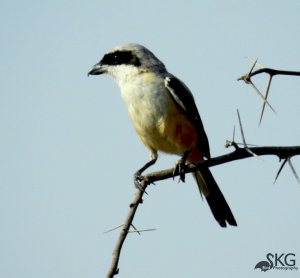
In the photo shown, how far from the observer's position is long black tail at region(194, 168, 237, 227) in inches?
201

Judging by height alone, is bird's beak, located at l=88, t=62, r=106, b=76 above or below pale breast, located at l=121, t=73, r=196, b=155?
above

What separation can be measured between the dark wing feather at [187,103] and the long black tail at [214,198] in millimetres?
250

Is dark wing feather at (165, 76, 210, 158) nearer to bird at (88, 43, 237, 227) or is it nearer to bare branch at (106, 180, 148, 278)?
bird at (88, 43, 237, 227)

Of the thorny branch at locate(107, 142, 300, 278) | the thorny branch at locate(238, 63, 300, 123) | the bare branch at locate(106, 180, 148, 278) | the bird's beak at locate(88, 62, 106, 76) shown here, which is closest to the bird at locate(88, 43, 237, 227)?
the bird's beak at locate(88, 62, 106, 76)

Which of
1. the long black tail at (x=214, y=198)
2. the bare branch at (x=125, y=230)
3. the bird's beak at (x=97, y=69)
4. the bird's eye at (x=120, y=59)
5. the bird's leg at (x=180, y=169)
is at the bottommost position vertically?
the long black tail at (x=214, y=198)

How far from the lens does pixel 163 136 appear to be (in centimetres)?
493

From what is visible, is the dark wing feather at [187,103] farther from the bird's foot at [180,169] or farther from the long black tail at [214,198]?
the bird's foot at [180,169]

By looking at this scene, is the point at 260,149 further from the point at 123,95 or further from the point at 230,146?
the point at 123,95

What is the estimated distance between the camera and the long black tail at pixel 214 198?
16.7 ft

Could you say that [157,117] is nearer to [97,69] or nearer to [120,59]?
[120,59]

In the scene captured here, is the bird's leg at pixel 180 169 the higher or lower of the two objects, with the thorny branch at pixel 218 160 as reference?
lower

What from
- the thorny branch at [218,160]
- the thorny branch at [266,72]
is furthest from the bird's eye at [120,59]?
the thorny branch at [266,72]

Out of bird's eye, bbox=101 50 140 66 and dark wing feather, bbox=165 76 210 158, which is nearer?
dark wing feather, bbox=165 76 210 158

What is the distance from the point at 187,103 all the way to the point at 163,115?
13.2 inches
